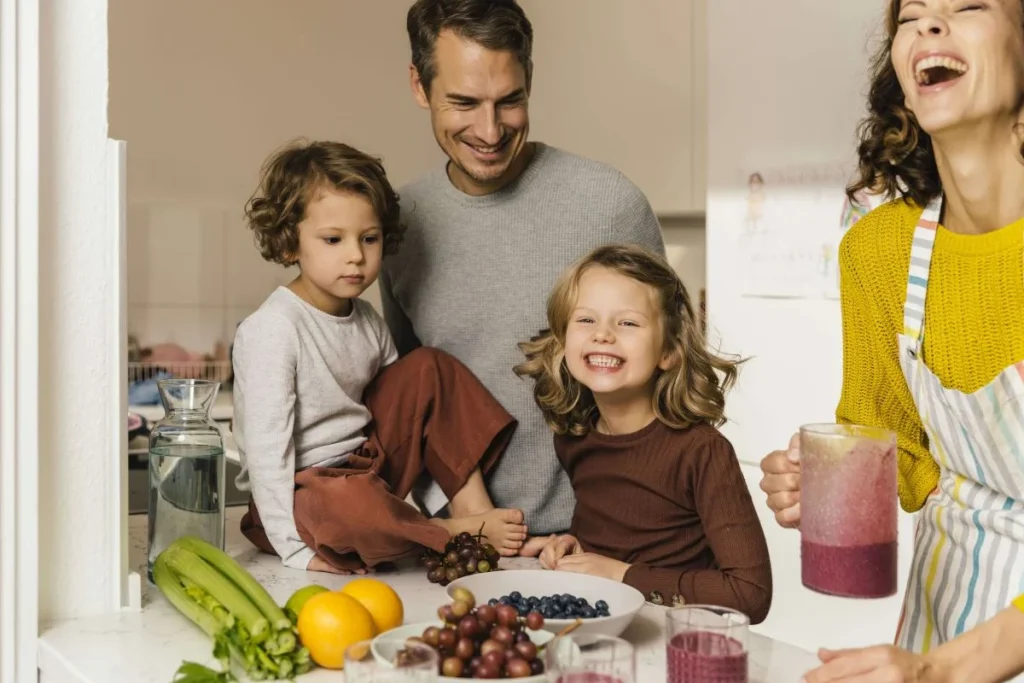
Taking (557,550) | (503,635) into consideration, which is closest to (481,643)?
(503,635)

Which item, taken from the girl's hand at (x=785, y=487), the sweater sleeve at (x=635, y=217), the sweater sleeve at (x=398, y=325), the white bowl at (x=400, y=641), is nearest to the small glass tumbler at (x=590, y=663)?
the white bowl at (x=400, y=641)

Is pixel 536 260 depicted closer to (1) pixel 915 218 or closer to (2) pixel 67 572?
(1) pixel 915 218

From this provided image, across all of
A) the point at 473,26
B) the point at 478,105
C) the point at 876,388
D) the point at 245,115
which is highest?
the point at 245,115

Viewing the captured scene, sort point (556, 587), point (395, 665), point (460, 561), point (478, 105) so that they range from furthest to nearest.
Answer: point (478, 105)
point (460, 561)
point (556, 587)
point (395, 665)

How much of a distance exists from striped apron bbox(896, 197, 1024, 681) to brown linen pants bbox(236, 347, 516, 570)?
2.12 ft

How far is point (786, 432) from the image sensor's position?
298 centimetres

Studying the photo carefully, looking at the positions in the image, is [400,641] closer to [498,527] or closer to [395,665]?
[395,665]

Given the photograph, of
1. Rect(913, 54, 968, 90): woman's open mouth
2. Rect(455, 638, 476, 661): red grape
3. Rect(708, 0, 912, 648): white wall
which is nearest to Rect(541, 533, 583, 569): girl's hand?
Rect(455, 638, 476, 661): red grape

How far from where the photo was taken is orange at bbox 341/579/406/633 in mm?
1294

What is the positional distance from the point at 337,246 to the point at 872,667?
0.98 m

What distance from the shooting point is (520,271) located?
1.86 metres

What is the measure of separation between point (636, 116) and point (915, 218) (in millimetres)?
2257

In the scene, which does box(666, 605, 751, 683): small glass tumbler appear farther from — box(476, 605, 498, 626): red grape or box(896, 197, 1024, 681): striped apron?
box(896, 197, 1024, 681): striped apron

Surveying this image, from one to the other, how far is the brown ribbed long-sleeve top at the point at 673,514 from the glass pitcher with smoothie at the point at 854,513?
486 millimetres
